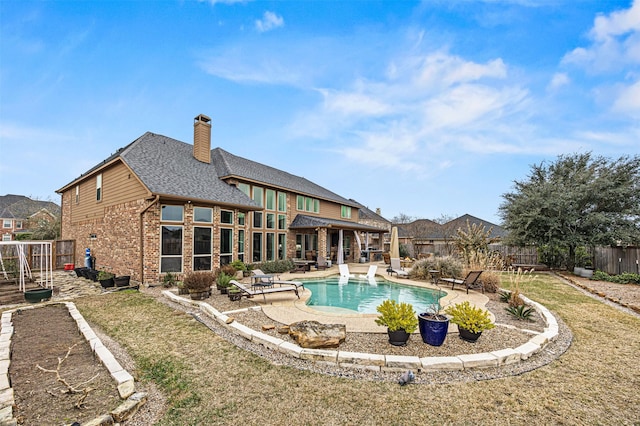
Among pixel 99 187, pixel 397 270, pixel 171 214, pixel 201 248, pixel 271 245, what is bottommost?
pixel 397 270

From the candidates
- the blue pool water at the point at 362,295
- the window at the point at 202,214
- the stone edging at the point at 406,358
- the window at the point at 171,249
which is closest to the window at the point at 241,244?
the window at the point at 202,214

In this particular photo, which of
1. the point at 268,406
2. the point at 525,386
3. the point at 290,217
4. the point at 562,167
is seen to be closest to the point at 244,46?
the point at 290,217

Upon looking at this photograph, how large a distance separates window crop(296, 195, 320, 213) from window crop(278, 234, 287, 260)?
2699 mm

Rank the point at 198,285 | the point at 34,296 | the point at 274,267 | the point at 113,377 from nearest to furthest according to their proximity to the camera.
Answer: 1. the point at 113,377
2. the point at 198,285
3. the point at 34,296
4. the point at 274,267

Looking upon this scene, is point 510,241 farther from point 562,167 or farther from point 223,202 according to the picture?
point 223,202

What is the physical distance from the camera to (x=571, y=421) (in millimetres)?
2908

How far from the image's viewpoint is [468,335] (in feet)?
16.0

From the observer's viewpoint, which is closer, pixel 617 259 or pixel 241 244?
pixel 617 259

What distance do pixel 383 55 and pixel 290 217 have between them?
10473 mm

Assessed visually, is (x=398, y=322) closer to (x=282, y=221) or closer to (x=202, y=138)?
(x=282, y=221)

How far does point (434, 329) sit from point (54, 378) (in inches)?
217

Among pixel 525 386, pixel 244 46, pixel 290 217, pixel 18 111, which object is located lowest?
pixel 525 386

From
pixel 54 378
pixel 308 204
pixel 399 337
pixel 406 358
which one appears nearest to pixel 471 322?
pixel 399 337

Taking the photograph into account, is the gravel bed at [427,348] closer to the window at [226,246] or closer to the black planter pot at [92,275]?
the window at [226,246]
